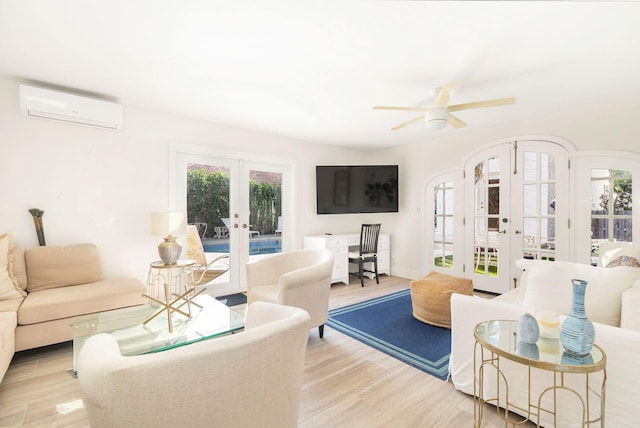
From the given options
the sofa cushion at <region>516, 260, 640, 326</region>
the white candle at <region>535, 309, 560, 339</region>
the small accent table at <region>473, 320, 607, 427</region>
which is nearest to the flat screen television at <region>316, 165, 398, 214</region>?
the sofa cushion at <region>516, 260, 640, 326</region>

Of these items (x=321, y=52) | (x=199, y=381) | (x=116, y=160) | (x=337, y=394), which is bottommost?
(x=337, y=394)

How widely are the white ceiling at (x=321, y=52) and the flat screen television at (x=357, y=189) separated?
1702 mm

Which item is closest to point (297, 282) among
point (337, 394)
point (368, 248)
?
point (337, 394)

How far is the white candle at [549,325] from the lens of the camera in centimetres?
142

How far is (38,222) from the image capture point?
9.21 ft

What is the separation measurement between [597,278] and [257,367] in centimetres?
194

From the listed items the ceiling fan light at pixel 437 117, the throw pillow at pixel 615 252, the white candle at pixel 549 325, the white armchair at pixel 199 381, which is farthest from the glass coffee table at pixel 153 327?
the throw pillow at pixel 615 252

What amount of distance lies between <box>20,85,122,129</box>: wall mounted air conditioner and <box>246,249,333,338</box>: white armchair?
6.99 ft

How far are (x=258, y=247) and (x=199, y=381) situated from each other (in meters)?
3.67

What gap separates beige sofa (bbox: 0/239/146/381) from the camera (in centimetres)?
219

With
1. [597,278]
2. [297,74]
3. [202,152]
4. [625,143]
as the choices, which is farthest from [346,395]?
[625,143]

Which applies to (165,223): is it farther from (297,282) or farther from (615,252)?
(615,252)

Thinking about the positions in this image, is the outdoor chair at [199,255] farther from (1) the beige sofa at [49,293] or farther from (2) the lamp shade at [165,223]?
(1) the beige sofa at [49,293]

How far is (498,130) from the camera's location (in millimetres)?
4133
